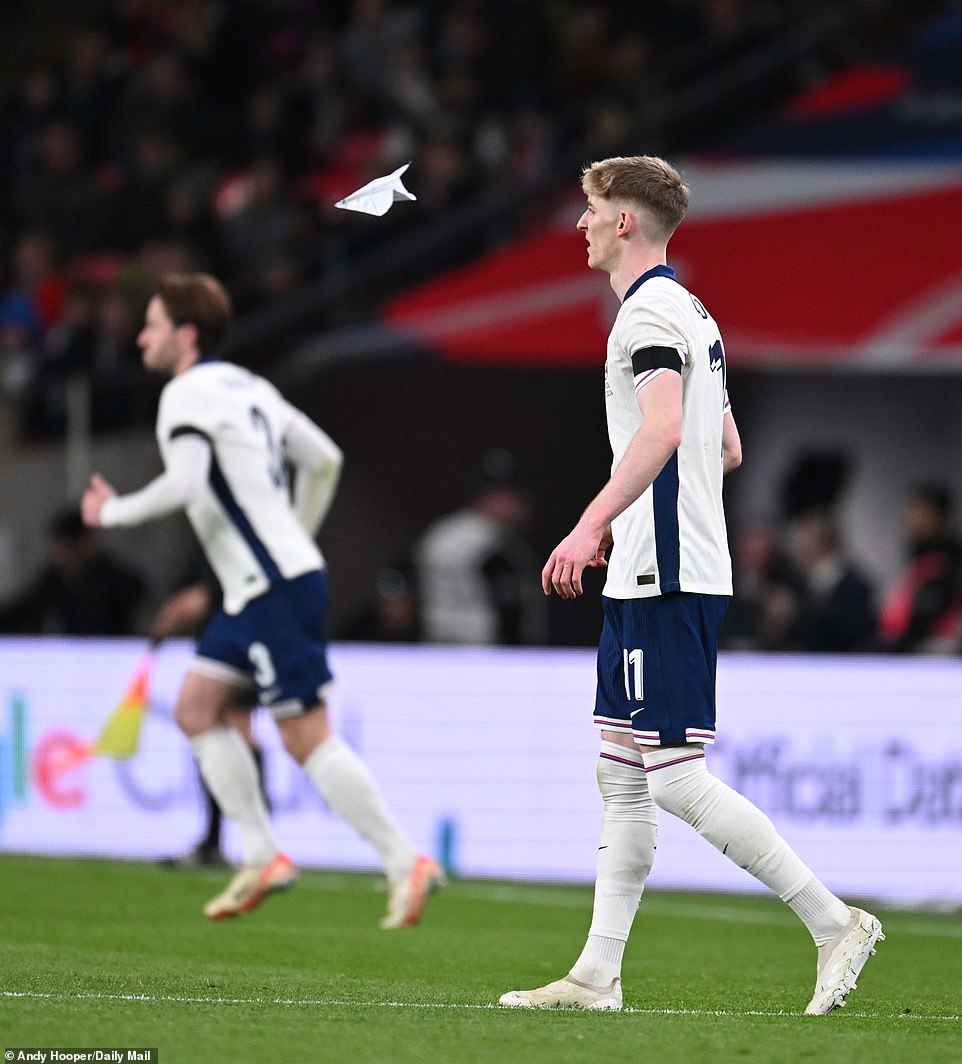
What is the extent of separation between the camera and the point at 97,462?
12344 millimetres

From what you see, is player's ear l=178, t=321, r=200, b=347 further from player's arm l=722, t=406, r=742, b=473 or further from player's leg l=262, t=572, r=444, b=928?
player's arm l=722, t=406, r=742, b=473

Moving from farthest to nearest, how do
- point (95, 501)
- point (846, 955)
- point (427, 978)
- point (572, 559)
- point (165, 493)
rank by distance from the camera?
point (165, 493)
point (95, 501)
point (427, 978)
point (846, 955)
point (572, 559)

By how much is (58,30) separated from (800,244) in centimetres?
993

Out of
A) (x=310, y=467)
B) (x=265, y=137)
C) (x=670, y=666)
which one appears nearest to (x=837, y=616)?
(x=310, y=467)

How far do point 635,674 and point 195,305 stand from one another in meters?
3.14

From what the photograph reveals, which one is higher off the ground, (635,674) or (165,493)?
(165,493)

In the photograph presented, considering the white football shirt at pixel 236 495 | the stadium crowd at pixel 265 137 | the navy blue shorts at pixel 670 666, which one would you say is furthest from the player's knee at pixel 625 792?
the stadium crowd at pixel 265 137

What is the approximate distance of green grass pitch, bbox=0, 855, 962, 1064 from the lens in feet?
14.2

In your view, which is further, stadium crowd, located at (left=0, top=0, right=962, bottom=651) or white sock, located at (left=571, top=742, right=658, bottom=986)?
stadium crowd, located at (left=0, top=0, right=962, bottom=651)

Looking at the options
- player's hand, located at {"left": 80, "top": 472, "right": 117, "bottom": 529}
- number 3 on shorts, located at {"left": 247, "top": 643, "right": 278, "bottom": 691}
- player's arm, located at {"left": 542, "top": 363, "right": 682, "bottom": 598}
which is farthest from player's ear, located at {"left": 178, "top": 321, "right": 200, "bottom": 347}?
player's arm, located at {"left": 542, "top": 363, "right": 682, "bottom": 598}

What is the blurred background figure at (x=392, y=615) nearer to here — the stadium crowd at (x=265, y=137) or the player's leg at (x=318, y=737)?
the stadium crowd at (x=265, y=137)

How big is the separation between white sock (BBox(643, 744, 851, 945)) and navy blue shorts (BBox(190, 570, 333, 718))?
2476mm

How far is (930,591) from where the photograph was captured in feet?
34.3

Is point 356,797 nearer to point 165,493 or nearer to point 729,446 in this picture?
point 165,493
